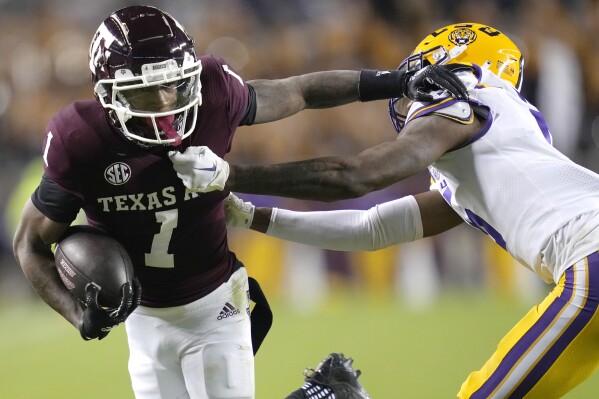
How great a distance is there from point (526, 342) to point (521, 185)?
474 mm

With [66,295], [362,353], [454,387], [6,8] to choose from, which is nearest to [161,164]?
[66,295]

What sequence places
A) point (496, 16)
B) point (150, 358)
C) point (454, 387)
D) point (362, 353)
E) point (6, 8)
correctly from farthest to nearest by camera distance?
point (6, 8) < point (496, 16) < point (362, 353) < point (454, 387) < point (150, 358)

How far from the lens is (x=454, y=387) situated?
15.4 feet

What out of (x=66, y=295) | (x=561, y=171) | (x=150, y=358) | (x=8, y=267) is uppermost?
(x=561, y=171)

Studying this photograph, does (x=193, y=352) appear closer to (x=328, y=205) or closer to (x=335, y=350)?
(x=335, y=350)

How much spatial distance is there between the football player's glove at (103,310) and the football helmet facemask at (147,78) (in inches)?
16.5

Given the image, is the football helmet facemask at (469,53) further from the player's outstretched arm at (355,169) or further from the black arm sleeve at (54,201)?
the black arm sleeve at (54,201)

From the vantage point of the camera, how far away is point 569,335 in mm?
2715

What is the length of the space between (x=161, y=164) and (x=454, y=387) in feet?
7.75

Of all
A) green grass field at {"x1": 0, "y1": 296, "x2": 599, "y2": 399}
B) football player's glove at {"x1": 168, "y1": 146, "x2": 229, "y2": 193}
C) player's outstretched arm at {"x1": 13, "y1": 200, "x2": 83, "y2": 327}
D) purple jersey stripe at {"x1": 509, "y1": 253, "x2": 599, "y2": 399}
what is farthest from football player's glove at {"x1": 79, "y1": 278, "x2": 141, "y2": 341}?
green grass field at {"x1": 0, "y1": 296, "x2": 599, "y2": 399}

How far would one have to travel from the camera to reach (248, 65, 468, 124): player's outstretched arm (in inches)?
125

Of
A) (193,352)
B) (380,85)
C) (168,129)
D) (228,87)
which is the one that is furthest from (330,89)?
(193,352)

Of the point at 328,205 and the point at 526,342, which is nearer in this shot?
the point at 526,342

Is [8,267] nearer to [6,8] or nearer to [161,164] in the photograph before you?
[6,8]
